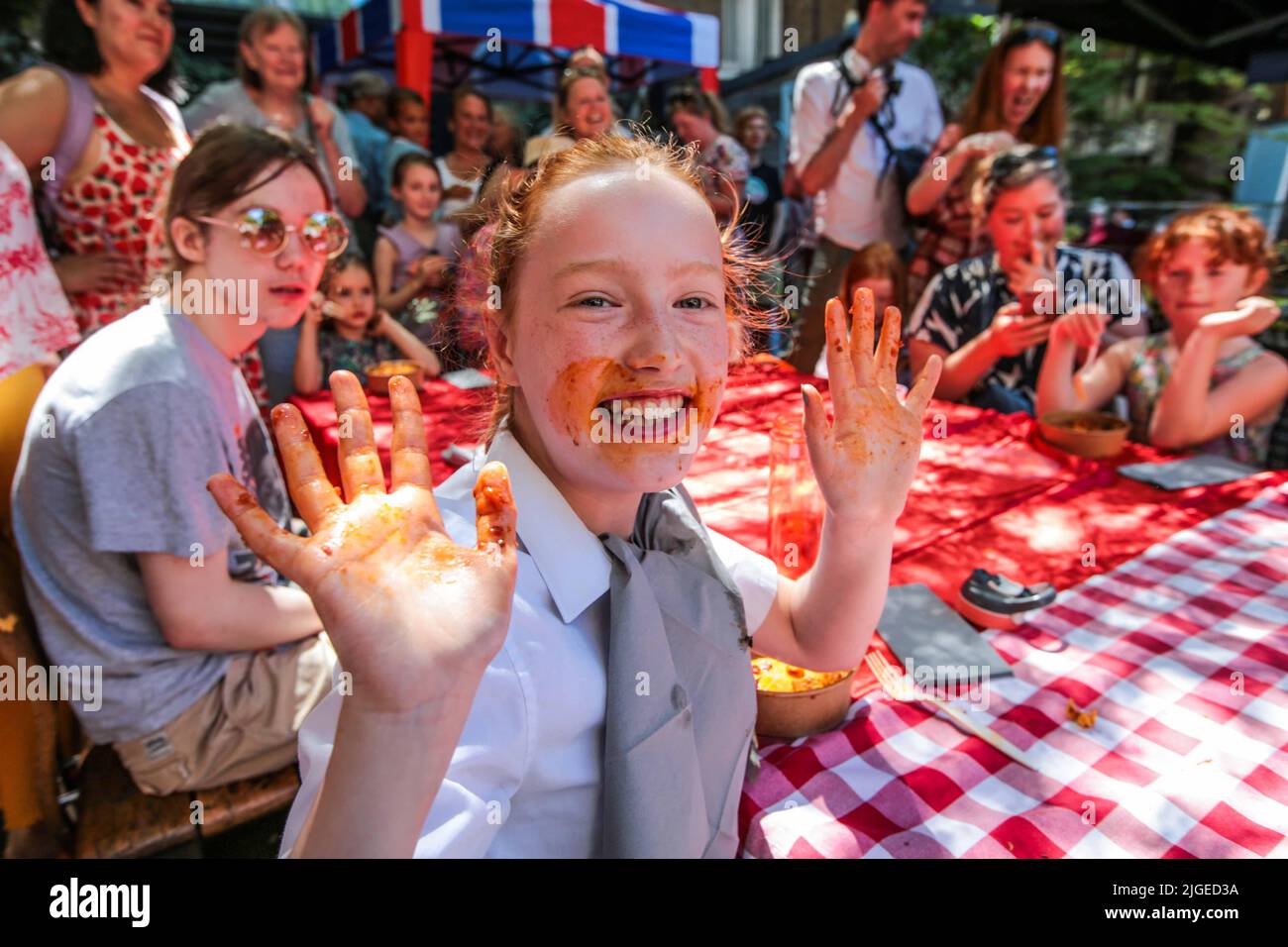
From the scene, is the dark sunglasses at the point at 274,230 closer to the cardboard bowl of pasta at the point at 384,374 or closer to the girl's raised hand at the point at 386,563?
the cardboard bowl of pasta at the point at 384,374

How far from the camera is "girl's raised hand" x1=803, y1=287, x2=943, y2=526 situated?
1.16 meters

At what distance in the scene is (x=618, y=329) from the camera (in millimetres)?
1040

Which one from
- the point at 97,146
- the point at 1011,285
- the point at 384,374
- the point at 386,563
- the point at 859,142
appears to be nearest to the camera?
the point at 386,563

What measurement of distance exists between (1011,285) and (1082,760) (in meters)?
2.85

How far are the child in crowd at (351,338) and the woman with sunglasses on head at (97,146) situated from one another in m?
0.77

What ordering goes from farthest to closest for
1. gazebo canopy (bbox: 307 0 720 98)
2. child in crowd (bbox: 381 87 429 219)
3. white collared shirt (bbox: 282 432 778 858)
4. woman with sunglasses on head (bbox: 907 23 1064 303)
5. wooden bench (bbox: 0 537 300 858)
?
gazebo canopy (bbox: 307 0 720 98) → child in crowd (bbox: 381 87 429 219) → woman with sunglasses on head (bbox: 907 23 1064 303) → wooden bench (bbox: 0 537 300 858) → white collared shirt (bbox: 282 432 778 858)

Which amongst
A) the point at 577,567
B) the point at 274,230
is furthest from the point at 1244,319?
the point at 274,230

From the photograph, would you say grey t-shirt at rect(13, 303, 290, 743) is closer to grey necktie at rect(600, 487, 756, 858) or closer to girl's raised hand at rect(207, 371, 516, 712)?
girl's raised hand at rect(207, 371, 516, 712)

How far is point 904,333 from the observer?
4.11 meters

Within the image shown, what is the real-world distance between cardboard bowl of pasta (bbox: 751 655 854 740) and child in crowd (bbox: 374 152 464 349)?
373 centimetres

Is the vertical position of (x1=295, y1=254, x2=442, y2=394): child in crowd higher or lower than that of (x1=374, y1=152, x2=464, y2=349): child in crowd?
lower

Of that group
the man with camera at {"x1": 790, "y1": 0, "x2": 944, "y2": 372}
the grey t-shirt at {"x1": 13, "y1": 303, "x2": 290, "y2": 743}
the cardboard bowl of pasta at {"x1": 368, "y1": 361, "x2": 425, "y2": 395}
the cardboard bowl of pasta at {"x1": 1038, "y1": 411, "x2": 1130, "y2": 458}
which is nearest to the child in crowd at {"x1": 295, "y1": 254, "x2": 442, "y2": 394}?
the cardboard bowl of pasta at {"x1": 368, "y1": 361, "x2": 425, "y2": 395}

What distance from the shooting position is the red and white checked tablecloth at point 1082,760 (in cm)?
110

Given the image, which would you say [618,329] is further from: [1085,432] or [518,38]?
[518,38]
